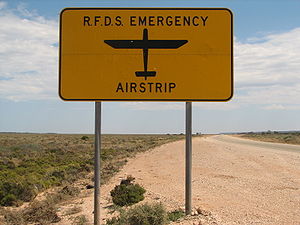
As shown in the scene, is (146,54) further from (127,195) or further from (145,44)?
(127,195)

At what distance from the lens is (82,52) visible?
570 centimetres

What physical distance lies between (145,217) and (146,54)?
107 inches

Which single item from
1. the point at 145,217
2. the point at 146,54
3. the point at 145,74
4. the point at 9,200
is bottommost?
the point at 9,200

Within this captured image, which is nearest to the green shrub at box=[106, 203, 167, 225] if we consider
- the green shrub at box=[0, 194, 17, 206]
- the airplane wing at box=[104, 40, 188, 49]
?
the airplane wing at box=[104, 40, 188, 49]

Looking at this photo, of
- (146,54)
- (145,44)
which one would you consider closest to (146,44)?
(145,44)

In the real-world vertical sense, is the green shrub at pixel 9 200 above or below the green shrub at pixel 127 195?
below

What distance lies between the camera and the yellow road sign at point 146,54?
5.69m

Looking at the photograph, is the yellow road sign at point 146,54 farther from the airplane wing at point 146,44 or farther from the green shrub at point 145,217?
the green shrub at point 145,217

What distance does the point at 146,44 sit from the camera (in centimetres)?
571

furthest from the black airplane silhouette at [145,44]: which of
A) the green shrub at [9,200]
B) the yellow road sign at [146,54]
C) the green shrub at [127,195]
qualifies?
the green shrub at [9,200]

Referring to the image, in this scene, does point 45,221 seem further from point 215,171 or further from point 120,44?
point 215,171

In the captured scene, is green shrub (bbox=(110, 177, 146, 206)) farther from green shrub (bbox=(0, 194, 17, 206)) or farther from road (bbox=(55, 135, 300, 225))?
green shrub (bbox=(0, 194, 17, 206))

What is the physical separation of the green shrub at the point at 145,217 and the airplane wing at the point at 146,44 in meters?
2.74

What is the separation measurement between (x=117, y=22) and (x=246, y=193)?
5.99 metres
